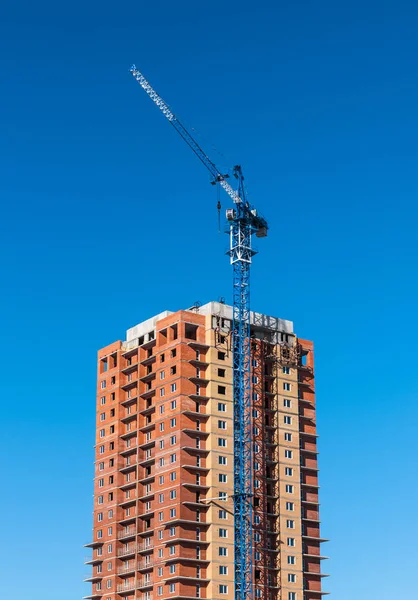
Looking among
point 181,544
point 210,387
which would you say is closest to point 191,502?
point 181,544

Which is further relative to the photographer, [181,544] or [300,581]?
[300,581]

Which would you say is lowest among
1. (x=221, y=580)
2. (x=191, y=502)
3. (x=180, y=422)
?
(x=221, y=580)

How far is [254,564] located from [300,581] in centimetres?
1042

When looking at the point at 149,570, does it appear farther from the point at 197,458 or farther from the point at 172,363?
the point at 172,363

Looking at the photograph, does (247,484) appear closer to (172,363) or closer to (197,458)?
(197,458)

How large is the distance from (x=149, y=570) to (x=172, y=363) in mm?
34849

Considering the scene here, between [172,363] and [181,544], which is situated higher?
[172,363]

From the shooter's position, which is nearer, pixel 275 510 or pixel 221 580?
pixel 221 580

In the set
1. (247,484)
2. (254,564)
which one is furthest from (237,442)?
(254,564)

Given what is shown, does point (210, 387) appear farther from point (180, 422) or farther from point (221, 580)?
point (221, 580)

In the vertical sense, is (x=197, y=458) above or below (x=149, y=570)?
above

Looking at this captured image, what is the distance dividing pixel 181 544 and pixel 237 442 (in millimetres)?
21372

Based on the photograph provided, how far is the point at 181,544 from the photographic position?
186 meters

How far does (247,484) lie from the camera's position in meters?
195
